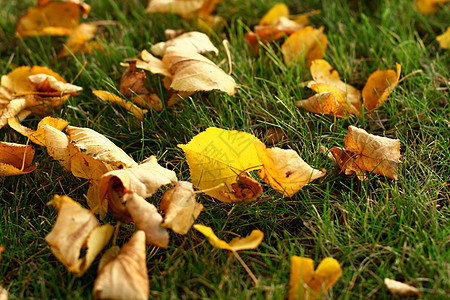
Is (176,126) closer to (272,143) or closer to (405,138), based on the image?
(272,143)

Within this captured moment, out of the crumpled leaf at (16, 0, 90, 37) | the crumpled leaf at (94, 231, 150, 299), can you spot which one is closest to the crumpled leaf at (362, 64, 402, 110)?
the crumpled leaf at (94, 231, 150, 299)

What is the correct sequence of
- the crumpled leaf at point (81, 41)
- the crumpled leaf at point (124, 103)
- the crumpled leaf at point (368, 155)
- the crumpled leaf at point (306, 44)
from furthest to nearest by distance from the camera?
1. the crumpled leaf at point (81, 41)
2. the crumpled leaf at point (306, 44)
3. the crumpled leaf at point (124, 103)
4. the crumpled leaf at point (368, 155)

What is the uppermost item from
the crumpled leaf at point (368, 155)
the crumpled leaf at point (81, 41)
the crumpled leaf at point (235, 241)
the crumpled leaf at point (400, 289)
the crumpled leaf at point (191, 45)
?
→ the crumpled leaf at point (191, 45)

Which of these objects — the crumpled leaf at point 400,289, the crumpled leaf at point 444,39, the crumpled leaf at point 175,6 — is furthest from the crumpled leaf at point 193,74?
the crumpled leaf at point 444,39

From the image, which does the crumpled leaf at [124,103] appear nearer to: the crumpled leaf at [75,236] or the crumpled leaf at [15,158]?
the crumpled leaf at [15,158]

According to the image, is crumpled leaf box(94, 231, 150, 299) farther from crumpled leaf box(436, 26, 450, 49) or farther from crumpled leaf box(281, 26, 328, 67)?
crumpled leaf box(436, 26, 450, 49)

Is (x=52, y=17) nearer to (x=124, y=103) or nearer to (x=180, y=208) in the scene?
(x=124, y=103)

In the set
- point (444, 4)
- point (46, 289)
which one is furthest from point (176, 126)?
point (444, 4)

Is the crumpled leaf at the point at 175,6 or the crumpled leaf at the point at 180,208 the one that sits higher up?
the crumpled leaf at the point at 175,6

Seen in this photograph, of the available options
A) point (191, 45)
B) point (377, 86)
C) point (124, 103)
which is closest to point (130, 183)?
point (124, 103)
